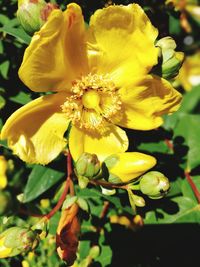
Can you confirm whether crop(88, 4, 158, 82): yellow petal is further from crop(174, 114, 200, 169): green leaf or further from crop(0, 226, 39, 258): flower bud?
crop(0, 226, 39, 258): flower bud

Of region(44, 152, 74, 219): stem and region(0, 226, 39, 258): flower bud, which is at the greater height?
region(0, 226, 39, 258): flower bud

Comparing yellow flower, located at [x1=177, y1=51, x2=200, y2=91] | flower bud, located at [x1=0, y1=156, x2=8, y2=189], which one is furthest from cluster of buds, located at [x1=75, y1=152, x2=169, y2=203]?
yellow flower, located at [x1=177, y1=51, x2=200, y2=91]

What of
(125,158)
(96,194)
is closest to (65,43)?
(125,158)

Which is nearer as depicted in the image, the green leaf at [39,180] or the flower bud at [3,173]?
the green leaf at [39,180]

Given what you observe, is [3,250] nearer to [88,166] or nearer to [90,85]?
[88,166]

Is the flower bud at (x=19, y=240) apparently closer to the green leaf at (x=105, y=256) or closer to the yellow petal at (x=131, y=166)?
the yellow petal at (x=131, y=166)

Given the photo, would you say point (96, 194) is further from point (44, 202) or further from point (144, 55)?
point (144, 55)

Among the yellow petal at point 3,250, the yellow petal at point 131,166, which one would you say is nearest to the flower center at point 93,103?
the yellow petal at point 131,166
